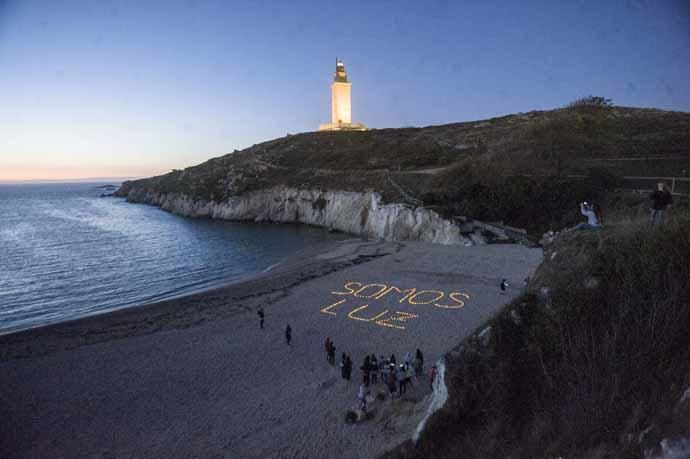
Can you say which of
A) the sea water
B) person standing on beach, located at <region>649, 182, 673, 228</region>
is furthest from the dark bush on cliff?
the sea water

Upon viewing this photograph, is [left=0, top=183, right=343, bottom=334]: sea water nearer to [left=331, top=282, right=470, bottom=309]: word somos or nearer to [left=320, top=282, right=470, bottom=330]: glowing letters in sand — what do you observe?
[left=331, top=282, right=470, bottom=309]: word somos

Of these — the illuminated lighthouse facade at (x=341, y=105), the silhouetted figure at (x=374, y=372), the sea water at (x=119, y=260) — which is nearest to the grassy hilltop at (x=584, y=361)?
the silhouetted figure at (x=374, y=372)

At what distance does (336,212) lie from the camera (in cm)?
5884

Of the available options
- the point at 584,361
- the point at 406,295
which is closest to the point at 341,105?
the point at 406,295

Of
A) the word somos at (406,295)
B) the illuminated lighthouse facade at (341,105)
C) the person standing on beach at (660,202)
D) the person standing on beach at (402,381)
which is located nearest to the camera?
the person standing on beach at (660,202)

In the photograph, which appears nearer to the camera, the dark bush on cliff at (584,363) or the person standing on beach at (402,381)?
the dark bush on cliff at (584,363)

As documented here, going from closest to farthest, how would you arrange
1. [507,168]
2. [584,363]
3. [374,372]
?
[584,363], [374,372], [507,168]

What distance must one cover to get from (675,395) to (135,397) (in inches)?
650

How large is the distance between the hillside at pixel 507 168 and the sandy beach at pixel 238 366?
Result: 31.8 feet

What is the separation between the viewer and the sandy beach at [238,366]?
1209 cm

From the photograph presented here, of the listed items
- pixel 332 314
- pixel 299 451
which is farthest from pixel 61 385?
pixel 332 314

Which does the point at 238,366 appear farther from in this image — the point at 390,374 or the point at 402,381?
the point at 402,381

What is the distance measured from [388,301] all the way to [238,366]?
10436 millimetres

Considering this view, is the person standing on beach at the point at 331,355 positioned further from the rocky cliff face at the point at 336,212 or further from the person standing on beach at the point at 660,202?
the rocky cliff face at the point at 336,212
